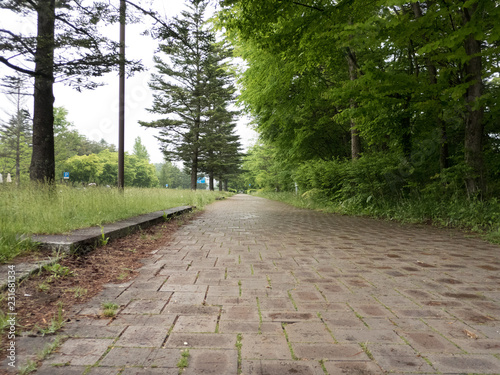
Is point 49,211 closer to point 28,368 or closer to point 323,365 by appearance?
point 28,368

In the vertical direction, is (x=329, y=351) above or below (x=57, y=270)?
below

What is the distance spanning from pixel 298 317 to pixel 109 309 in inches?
55.4

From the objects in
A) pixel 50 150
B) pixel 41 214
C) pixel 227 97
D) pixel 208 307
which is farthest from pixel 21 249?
pixel 227 97

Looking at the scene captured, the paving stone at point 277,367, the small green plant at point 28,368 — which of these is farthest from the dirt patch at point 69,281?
the paving stone at point 277,367

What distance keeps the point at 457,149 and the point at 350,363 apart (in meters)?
10.8

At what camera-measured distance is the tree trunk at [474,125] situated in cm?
670

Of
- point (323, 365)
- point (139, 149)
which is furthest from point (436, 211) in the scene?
point (139, 149)

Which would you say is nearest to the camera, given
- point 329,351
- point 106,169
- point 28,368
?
point 28,368

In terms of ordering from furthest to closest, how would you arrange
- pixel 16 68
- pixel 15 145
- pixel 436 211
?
pixel 15 145
pixel 436 211
pixel 16 68

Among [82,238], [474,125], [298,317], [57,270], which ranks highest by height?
[474,125]

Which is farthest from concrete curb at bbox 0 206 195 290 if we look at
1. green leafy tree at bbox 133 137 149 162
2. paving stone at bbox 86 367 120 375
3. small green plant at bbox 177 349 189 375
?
green leafy tree at bbox 133 137 149 162

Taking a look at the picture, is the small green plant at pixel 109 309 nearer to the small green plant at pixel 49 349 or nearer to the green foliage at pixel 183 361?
the small green plant at pixel 49 349

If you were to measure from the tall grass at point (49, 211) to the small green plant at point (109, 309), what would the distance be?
1360 mm

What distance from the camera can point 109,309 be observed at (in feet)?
7.13
